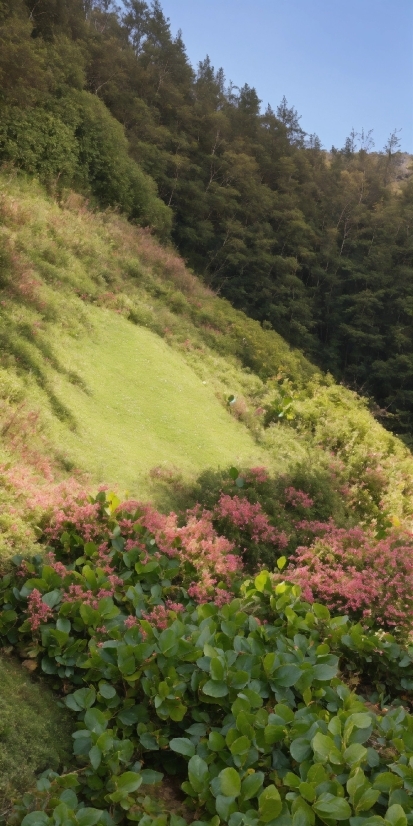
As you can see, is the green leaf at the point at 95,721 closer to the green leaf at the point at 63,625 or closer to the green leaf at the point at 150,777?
the green leaf at the point at 150,777

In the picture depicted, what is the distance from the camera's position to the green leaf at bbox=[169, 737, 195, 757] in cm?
263

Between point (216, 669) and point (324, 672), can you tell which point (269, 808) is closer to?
point (216, 669)

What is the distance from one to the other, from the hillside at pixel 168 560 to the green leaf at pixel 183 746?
0.01 m

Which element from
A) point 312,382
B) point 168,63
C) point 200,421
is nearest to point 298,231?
point 168,63

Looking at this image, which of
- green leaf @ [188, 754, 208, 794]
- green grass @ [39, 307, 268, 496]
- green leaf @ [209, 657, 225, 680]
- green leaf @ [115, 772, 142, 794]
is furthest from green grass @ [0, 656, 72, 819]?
green grass @ [39, 307, 268, 496]

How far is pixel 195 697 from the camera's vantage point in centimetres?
307

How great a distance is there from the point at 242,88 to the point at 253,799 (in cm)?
3407

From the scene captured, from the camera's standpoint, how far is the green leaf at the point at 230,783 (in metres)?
2.32

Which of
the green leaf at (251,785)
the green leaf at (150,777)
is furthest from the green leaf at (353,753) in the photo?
the green leaf at (150,777)

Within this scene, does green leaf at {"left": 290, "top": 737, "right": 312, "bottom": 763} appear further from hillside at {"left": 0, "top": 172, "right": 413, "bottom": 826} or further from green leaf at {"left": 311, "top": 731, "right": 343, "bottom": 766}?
green leaf at {"left": 311, "top": 731, "right": 343, "bottom": 766}

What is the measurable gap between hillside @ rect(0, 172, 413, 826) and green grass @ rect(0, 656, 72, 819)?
0.01 meters

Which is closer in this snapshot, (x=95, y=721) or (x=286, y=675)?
(x=95, y=721)

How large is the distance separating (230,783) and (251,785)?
10 cm

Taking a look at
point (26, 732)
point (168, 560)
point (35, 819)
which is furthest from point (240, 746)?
point (168, 560)
